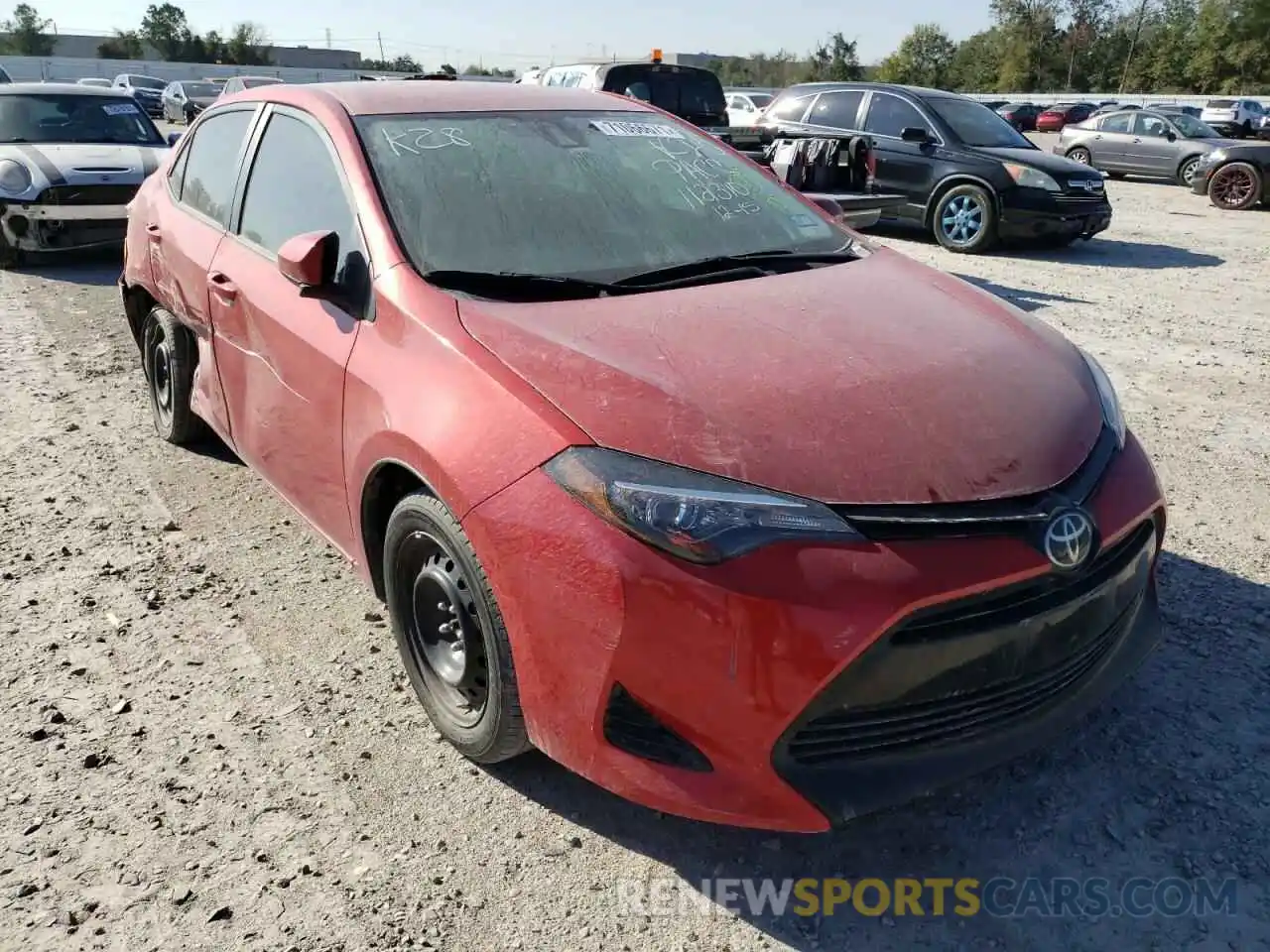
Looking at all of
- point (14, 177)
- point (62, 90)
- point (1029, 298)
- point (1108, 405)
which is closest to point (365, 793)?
point (1108, 405)

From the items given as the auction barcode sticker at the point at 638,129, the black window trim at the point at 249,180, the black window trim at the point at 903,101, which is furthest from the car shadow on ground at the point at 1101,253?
the black window trim at the point at 249,180

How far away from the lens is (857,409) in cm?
225

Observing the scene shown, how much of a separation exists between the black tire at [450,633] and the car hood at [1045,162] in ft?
32.9

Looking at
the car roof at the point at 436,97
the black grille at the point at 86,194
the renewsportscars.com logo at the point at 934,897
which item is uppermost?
the car roof at the point at 436,97

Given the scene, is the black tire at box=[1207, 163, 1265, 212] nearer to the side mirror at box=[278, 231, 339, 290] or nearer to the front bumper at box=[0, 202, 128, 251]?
the front bumper at box=[0, 202, 128, 251]

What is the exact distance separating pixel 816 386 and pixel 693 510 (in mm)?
516

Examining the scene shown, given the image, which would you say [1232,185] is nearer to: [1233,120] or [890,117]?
[890,117]

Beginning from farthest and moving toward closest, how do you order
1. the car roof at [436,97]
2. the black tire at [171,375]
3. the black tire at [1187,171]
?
1. the black tire at [1187,171]
2. the black tire at [171,375]
3. the car roof at [436,97]

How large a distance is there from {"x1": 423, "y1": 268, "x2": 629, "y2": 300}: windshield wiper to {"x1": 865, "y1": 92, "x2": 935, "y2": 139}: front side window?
9.76m

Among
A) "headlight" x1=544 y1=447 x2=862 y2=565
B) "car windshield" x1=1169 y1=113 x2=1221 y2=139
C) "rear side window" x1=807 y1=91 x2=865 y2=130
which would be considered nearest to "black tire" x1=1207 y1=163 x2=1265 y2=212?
"car windshield" x1=1169 y1=113 x2=1221 y2=139

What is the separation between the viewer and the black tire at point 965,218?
10703 mm

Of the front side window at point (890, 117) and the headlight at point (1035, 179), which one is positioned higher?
the front side window at point (890, 117)

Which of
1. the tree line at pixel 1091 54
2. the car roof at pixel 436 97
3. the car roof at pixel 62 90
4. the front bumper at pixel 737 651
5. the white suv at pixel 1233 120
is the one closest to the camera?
the front bumper at pixel 737 651

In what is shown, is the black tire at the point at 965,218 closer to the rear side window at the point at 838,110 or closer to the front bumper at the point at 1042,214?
the front bumper at the point at 1042,214
